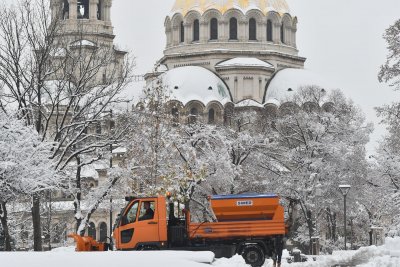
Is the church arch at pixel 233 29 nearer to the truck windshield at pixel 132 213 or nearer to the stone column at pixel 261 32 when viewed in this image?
the stone column at pixel 261 32

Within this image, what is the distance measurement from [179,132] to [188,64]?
32921mm

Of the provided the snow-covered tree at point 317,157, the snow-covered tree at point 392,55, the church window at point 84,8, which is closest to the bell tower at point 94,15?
the church window at point 84,8

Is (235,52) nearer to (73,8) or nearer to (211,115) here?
(211,115)

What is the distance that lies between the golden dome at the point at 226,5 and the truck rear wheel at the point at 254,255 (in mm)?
51973

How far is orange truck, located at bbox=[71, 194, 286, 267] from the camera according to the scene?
76.1 ft

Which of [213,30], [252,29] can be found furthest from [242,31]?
[213,30]

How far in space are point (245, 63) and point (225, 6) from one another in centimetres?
573

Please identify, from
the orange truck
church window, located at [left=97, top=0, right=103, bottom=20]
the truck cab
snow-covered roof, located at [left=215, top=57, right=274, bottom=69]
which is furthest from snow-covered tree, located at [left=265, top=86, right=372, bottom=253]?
church window, located at [left=97, top=0, right=103, bottom=20]

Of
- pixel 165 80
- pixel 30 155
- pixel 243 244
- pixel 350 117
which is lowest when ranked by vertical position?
pixel 243 244

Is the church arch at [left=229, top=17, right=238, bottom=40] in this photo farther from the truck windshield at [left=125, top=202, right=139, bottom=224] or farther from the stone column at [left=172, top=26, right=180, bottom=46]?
the truck windshield at [left=125, top=202, right=139, bottom=224]

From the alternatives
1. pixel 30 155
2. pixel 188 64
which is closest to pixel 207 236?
pixel 30 155

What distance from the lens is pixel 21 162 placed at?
22.2 metres

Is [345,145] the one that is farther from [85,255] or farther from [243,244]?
[85,255]

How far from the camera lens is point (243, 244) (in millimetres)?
24609
